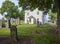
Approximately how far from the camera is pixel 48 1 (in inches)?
1265

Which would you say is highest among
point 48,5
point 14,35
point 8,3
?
point 8,3

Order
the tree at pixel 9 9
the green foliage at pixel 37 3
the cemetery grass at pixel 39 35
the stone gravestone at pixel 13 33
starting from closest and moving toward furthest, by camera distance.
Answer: the stone gravestone at pixel 13 33 → the cemetery grass at pixel 39 35 → the green foliage at pixel 37 3 → the tree at pixel 9 9

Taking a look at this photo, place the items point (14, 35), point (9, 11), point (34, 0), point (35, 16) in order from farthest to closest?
point (9, 11), point (35, 16), point (34, 0), point (14, 35)

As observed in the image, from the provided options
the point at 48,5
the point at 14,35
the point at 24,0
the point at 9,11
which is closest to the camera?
the point at 14,35

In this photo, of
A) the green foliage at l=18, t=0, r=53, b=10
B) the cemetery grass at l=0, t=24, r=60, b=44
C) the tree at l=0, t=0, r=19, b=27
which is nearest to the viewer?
the cemetery grass at l=0, t=24, r=60, b=44

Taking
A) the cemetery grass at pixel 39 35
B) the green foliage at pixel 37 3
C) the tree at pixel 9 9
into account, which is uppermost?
the tree at pixel 9 9

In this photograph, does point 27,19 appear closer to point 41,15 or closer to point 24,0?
point 41,15

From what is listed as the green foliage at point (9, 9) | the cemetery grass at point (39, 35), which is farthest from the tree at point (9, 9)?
the cemetery grass at point (39, 35)

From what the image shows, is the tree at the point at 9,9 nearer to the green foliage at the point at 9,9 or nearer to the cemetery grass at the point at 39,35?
the green foliage at the point at 9,9

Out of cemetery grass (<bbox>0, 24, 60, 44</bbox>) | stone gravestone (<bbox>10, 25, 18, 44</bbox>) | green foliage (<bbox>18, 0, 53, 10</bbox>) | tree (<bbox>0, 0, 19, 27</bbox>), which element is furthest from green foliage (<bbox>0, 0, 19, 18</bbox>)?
stone gravestone (<bbox>10, 25, 18, 44</bbox>)

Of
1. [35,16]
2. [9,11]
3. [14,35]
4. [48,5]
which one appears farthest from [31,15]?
[14,35]

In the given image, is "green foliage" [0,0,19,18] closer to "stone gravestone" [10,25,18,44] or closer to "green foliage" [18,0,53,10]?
"green foliage" [18,0,53,10]

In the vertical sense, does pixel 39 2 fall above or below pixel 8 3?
below

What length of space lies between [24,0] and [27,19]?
157ft
